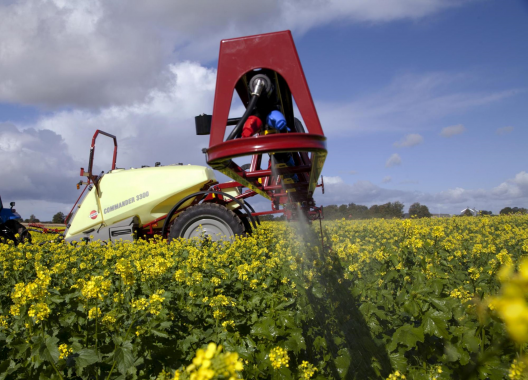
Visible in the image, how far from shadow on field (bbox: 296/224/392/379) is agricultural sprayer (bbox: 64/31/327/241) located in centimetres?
140

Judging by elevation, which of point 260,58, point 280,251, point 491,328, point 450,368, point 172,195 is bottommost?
point 450,368

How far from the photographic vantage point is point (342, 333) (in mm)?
2906

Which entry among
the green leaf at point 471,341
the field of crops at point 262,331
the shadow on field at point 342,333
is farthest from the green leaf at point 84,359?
the green leaf at point 471,341

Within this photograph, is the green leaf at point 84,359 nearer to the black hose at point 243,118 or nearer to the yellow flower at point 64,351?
the yellow flower at point 64,351

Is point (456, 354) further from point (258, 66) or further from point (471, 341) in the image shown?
point (258, 66)

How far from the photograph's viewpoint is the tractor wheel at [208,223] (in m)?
6.85

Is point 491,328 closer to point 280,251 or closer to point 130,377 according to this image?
point 130,377

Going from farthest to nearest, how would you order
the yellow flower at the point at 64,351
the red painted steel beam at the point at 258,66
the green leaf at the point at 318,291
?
the red painted steel beam at the point at 258,66
the green leaf at the point at 318,291
the yellow flower at the point at 64,351

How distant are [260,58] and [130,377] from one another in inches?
122

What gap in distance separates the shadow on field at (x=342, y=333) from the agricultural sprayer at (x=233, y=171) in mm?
1399

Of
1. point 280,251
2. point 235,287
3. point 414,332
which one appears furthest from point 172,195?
point 414,332

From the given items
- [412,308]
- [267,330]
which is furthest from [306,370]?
[412,308]

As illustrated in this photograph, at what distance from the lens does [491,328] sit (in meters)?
2.30

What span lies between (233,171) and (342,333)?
230 cm
